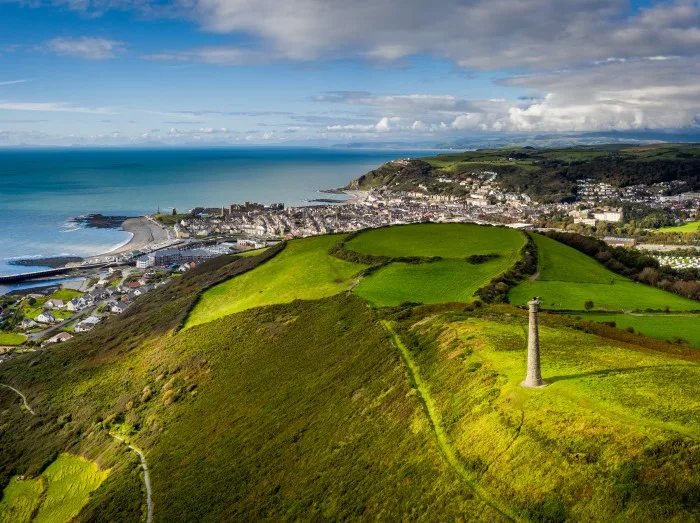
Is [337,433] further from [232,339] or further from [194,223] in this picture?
[194,223]

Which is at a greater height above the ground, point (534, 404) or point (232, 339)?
point (534, 404)

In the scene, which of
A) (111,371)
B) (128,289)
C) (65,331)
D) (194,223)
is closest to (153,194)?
(194,223)

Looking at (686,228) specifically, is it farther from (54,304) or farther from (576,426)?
(576,426)

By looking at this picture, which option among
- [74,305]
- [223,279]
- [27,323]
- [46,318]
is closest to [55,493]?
[223,279]

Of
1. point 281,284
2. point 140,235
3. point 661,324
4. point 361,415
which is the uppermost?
point 661,324

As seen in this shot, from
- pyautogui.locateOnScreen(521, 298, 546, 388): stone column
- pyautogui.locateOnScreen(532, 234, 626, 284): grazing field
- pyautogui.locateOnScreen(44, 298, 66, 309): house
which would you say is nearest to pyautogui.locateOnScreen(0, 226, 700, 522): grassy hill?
pyautogui.locateOnScreen(521, 298, 546, 388): stone column

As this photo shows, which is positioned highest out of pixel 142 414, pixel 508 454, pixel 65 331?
pixel 508 454
